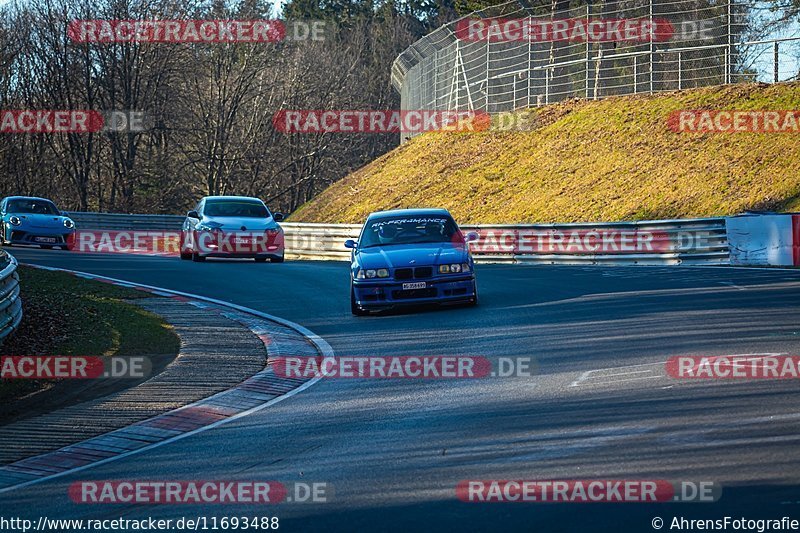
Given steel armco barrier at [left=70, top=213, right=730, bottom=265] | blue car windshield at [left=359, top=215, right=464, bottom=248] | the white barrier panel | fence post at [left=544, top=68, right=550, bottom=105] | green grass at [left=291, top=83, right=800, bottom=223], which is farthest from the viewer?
fence post at [left=544, top=68, right=550, bottom=105]

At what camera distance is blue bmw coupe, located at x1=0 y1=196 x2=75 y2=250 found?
31.8 metres

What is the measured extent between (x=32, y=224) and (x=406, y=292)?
19359mm

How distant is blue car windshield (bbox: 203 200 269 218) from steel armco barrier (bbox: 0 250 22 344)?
500 inches

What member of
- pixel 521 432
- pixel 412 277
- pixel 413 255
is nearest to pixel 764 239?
pixel 413 255

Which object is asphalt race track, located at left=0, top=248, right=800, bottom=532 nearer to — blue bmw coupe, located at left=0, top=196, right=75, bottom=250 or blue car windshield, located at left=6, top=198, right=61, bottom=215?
blue bmw coupe, located at left=0, top=196, right=75, bottom=250

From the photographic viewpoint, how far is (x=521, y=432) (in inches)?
316

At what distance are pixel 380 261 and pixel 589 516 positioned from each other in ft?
34.3

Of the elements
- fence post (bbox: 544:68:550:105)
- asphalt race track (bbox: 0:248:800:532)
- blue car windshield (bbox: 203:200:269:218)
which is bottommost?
asphalt race track (bbox: 0:248:800:532)

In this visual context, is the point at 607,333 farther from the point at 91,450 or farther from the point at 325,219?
the point at 325,219

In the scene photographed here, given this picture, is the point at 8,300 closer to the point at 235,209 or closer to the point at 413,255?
the point at 413,255

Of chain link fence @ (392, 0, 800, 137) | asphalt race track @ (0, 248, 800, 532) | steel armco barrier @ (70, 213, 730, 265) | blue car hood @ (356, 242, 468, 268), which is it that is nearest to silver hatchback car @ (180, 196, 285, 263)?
steel armco barrier @ (70, 213, 730, 265)

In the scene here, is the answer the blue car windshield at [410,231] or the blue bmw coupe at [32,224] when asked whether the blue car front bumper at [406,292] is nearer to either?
the blue car windshield at [410,231]

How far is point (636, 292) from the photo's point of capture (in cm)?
1727

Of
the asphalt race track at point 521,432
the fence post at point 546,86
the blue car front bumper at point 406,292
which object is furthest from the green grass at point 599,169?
the asphalt race track at point 521,432
